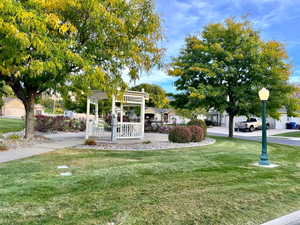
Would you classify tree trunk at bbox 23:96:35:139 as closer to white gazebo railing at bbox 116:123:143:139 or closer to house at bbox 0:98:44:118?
white gazebo railing at bbox 116:123:143:139

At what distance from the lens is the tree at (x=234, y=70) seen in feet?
46.6

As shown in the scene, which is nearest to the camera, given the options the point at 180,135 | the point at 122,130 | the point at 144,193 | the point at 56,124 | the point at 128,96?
the point at 144,193

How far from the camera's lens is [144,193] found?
14.9 ft

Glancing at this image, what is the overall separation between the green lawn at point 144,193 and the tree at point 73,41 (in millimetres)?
3416

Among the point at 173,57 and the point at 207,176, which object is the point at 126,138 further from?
the point at 207,176

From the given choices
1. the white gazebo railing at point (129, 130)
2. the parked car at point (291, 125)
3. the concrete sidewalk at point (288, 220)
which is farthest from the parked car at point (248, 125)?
the concrete sidewalk at point (288, 220)

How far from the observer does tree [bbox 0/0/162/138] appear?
22.8 feet

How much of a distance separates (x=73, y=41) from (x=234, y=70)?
10026 millimetres

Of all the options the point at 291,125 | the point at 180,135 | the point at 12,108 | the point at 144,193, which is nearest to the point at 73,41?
the point at 144,193

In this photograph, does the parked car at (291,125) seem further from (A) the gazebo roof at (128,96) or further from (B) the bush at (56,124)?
(B) the bush at (56,124)

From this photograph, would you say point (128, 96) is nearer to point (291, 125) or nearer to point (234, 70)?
point (234, 70)

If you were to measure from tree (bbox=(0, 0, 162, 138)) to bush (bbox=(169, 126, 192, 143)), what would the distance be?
385 cm

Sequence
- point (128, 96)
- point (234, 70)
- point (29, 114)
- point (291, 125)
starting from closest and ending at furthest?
point (29, 114), point (128, 96), point (234, 70), point (291, 125)

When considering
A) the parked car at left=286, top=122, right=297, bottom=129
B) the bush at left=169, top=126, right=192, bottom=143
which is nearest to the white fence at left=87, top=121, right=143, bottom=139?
the bush at left=169, top=126, right=192, bottom=143
